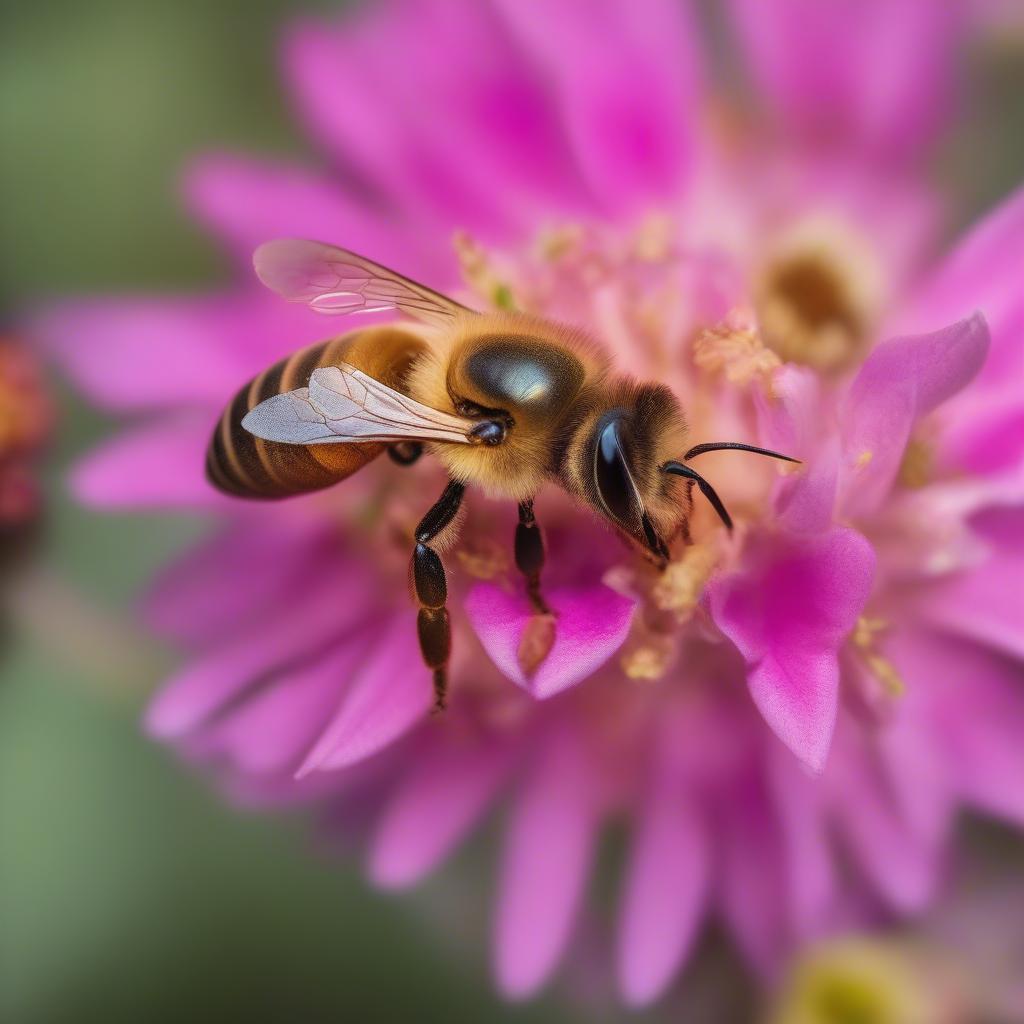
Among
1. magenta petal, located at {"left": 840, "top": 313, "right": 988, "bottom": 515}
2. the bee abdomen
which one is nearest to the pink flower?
magenta petal, located at {"left": 840, "top": 313, "right": 988, "bottom": 515}

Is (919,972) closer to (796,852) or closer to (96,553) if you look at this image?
(796,852)

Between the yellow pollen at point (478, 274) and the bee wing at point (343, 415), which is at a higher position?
the yellow pollen at point (478, 274)

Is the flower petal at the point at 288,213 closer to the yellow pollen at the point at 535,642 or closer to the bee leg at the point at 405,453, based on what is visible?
the bee leg at the point at 405,453

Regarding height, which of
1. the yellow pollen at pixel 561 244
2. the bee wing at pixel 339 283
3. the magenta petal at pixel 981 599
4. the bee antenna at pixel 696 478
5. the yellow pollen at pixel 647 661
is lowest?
the magenta petal at pixel 981 599

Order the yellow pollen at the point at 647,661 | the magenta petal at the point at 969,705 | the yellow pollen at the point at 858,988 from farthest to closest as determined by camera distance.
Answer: the yellow pollen at the point at 858,988 < the magenta petal at the point at 969,705 < the yellow pollen at the point at 647,661

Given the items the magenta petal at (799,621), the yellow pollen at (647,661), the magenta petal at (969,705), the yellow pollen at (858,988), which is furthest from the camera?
the yellow pollen at (858,988)

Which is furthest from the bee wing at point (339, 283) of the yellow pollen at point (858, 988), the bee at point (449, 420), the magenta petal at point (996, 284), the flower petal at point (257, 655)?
the yellow pollen at point (858, 988)

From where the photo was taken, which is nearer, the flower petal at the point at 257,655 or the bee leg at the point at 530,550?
the bee leg at the point at 530,550
